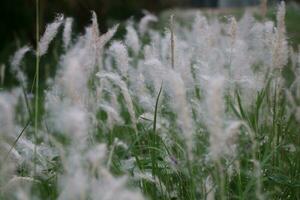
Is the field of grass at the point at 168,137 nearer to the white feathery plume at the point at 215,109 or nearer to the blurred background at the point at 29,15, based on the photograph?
the white feathery plume at the point at 215,109

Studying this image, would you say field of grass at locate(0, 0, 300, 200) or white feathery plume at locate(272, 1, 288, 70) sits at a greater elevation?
white feathery plume at locate(272, 1, 288, 70)

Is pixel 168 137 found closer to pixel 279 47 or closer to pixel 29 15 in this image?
pixel 279 47

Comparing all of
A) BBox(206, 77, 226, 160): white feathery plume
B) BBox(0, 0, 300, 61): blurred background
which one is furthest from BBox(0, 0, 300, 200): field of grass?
BBox(0, 0, 300, 61): blurred background

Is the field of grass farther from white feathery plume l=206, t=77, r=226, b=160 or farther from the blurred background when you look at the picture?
the blurred background

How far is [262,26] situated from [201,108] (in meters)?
0.80

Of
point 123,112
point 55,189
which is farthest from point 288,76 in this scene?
point 55,189

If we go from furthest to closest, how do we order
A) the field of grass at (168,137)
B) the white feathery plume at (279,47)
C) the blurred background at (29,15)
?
the blurred background at (29,15) < the white feathery plume at (279,47) < the field of grass at (168,137)

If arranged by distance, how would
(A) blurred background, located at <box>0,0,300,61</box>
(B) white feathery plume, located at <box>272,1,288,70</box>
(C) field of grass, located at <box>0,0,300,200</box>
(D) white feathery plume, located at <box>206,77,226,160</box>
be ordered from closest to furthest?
1. (D) white feathery plume, located at <box>206,77,226,160</box>
2. (C) field of grass, located at <box>0,0,300,200</box>
3. (B) white feathery plume, located at <box>272,1,288,70</box>
4. (A) blurred background, located at <box>0,0,300,61</box>

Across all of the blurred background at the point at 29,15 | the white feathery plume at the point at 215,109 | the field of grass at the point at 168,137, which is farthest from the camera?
the blurred background at the point at 29,15

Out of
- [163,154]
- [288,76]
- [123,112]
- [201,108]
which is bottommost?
[288,76]

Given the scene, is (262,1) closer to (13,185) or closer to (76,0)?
(13,185)

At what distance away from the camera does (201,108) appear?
170cm

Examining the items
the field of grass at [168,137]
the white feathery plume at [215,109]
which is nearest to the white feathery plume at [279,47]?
the field of grass at [168,137]

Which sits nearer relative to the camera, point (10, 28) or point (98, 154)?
point (98, 154)
